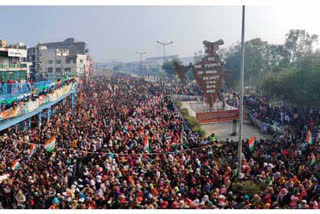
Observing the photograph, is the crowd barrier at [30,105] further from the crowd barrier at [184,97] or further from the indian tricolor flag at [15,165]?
the crowd barrier at [184,97]

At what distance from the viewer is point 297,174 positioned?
11.7m

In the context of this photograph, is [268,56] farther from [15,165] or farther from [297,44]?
[15,165]

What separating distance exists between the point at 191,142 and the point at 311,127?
709 centimetres

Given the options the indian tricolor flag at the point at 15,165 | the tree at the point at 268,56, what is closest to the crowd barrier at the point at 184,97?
the tree at the point at 268,56

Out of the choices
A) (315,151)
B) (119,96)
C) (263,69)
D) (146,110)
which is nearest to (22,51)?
(119,96)

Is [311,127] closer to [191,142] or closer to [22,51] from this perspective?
[191,142]

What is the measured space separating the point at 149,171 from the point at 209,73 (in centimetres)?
697

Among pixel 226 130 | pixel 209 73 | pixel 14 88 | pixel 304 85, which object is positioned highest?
pixel 209 73

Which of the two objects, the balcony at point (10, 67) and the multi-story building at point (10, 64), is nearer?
the balcony at point (10, 67)

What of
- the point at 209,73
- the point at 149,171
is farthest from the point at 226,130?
the point at 149,171

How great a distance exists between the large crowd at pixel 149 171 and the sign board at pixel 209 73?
2472mm

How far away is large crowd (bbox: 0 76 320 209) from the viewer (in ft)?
31.8

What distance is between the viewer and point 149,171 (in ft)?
38.5

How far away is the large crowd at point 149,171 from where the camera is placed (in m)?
9.68
